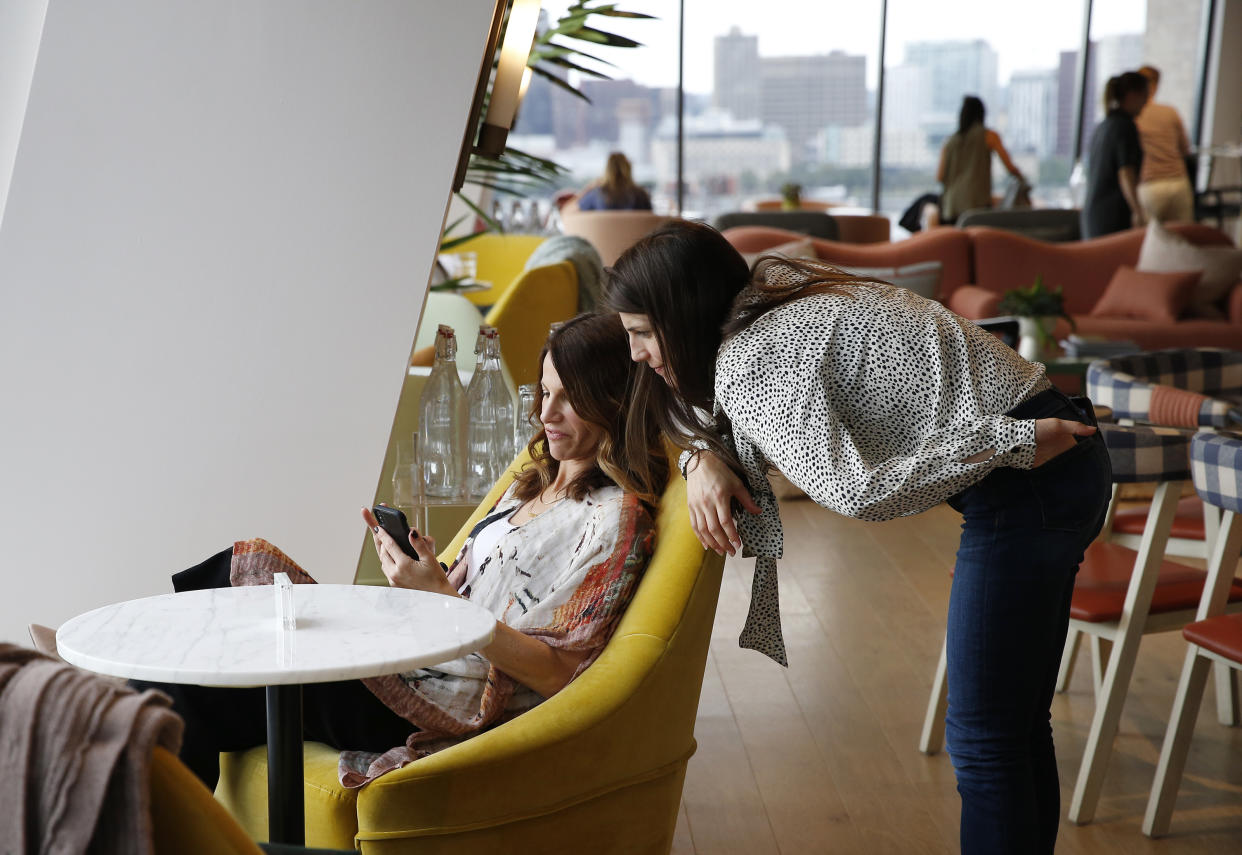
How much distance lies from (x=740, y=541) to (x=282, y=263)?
1050mm

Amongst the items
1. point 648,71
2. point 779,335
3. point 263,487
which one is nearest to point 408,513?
point 263,487

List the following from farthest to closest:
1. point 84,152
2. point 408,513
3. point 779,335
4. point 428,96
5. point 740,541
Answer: point 408,513, point 428,96, point 84,152, point 740,541, point 779,335

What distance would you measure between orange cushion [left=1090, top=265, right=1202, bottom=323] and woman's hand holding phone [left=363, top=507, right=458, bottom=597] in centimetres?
567

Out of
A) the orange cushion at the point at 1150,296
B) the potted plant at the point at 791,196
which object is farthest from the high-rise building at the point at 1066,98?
the orange cushion at the point at 1150,296

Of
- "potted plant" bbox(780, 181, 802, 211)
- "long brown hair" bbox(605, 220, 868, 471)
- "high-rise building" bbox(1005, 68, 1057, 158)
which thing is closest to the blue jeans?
"long brown hair" bbox(605, 220, 868, 471)

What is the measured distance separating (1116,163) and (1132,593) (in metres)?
5.84

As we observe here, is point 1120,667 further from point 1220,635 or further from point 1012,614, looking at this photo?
point 1012,614

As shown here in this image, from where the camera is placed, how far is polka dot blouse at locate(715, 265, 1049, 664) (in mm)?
1555

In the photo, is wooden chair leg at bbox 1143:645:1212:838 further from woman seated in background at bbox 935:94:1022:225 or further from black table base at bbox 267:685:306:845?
woman seated in background at bbox 935:94:1022:225

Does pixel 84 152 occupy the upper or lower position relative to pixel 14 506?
upper

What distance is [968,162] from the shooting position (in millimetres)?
9070

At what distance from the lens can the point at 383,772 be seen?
5.51 ft

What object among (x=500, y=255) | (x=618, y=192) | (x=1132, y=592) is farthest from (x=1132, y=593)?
(x=618, y=192)

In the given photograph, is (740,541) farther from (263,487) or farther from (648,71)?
(648,71)
